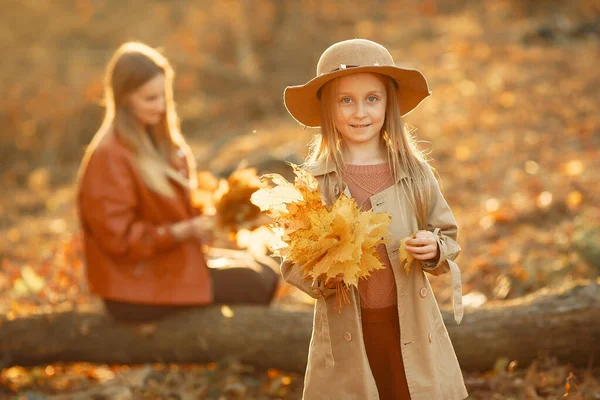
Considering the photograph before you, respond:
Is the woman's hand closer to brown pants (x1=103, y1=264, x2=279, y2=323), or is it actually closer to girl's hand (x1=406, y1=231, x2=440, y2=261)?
brown pants (x1=103, y1=264, x2=279, y2=323)

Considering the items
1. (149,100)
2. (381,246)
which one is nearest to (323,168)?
(381,246)

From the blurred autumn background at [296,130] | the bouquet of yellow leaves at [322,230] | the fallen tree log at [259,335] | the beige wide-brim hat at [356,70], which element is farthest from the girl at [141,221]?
the bouquet of yellow leaves at [322,230]

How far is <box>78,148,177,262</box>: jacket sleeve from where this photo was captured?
4137 mm

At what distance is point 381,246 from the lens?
8.34 ft

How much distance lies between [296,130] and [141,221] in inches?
285

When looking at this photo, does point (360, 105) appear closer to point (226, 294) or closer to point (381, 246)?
point (381, 246)

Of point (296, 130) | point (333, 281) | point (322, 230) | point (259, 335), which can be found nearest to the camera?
point (322, 230)

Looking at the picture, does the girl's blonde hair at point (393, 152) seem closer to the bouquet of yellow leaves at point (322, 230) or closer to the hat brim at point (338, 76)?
the hat brim at point (338, 76)

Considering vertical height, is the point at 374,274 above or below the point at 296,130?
below

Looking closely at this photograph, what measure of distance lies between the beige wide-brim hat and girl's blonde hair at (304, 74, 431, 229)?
2.5 inches

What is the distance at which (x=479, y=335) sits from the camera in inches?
143

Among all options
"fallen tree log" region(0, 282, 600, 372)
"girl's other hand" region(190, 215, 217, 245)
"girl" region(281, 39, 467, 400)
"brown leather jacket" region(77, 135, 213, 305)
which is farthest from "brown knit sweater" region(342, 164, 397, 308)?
"brown leather jacket" region(77, 135, 213, 305)

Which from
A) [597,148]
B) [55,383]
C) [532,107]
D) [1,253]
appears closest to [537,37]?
[532,107]

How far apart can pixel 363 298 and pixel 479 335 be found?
4.55 ft
